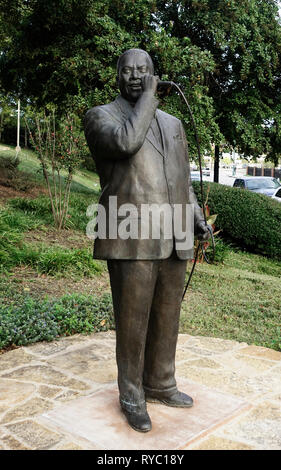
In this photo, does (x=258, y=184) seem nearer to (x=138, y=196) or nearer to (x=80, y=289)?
(x=80, y=289)

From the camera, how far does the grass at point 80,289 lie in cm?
527

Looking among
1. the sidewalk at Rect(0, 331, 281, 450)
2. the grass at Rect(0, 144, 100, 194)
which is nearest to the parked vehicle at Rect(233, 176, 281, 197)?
the grass at Rect(0, 144, 100, 194)

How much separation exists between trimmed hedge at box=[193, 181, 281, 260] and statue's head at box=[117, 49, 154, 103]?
26.3ft

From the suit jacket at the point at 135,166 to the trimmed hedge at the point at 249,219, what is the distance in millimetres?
7777

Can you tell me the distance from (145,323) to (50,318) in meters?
2.38

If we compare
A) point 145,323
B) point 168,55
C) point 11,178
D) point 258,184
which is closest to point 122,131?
point 145,323

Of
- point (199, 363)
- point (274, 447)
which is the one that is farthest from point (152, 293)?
point (199, 363)

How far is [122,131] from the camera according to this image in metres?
2.80

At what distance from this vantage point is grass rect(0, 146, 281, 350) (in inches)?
207

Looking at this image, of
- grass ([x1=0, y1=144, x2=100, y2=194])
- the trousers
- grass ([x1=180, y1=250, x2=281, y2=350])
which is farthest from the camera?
grass ([x1=0, y1=144, x2=100, y2=194])

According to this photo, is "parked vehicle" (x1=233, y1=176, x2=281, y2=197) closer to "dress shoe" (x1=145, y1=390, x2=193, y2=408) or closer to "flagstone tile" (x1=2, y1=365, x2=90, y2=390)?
"flagstone tile" (x1=2, y1=365, x2=90, y2=390)
